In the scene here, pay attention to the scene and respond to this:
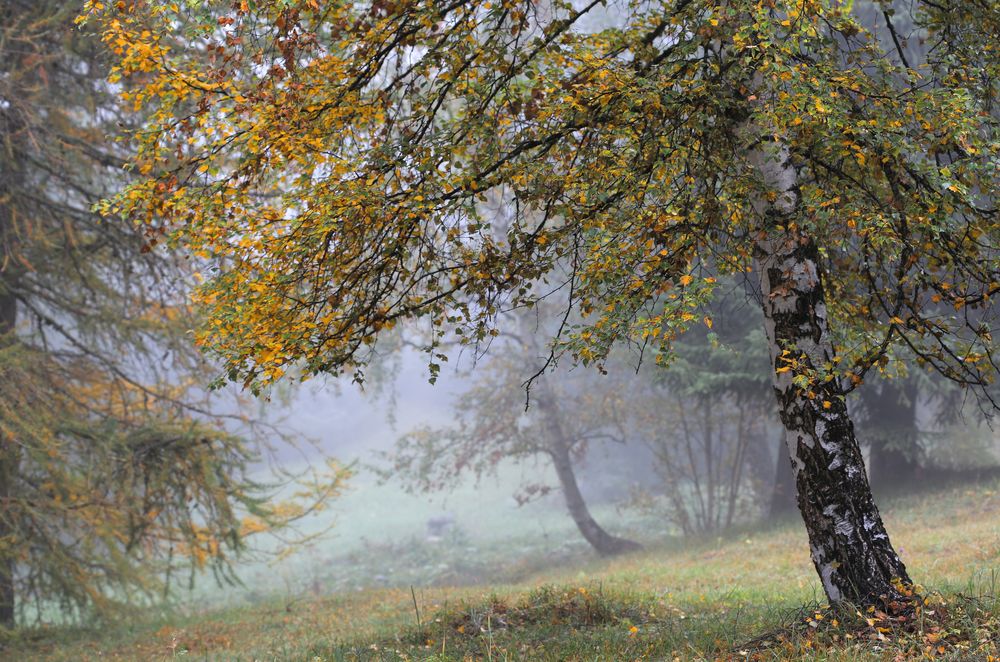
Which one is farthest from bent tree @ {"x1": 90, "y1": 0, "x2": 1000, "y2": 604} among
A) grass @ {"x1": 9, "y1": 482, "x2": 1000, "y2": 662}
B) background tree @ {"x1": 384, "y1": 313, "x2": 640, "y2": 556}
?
background tree @ {"x1": 384, "y1": 313, "x2": 640, "y2": 556}

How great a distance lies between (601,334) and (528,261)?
0.79 m

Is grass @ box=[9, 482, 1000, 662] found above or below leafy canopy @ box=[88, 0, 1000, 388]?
below

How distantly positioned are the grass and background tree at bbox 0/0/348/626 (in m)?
1.27

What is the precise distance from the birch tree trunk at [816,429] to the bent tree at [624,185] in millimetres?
16

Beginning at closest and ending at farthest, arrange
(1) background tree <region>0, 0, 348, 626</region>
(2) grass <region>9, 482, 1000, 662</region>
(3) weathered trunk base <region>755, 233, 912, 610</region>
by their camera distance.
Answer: (2) grass <region>9, 482, 1000, 662</region>
(3) weathered trunk base <region>755, 233, 912, 610</region>
(1) background tree <region>0, 0, 348, 626</region>

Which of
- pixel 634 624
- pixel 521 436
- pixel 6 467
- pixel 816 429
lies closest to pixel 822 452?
pixel 816 429

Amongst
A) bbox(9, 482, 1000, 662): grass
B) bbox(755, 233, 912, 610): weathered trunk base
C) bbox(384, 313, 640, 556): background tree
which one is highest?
bbox(384, 313, 640, 556): background tree

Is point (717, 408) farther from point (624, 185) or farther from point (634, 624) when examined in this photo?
point (624, 185)

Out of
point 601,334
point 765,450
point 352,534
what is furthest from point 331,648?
point 352,534

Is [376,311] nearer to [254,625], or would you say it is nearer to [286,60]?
[286,60]

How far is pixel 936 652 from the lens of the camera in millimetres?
5031

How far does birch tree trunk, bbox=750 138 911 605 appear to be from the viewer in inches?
227

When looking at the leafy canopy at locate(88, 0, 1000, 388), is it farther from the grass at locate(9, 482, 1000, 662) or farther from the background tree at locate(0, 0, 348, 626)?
the background tree at locate(0, 0, 348, 626)

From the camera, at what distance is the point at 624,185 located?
18.3ft
